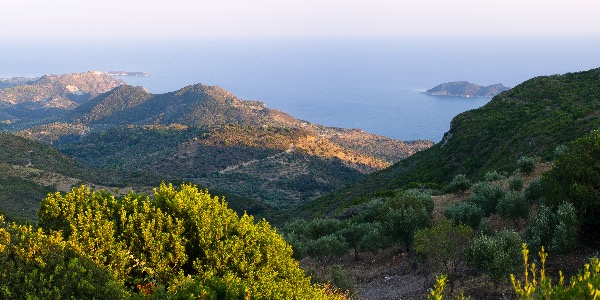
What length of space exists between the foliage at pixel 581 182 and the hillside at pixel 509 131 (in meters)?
14.3

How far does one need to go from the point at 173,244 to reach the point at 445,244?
9.23m

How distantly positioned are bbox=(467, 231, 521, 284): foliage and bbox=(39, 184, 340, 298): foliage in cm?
545

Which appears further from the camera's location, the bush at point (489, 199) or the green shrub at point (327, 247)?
the bush at point (489, 199)

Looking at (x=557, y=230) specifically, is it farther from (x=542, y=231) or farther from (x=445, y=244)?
(x=445, y=244)

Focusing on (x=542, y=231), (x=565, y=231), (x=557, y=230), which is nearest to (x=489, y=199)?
(x=542, y=231)

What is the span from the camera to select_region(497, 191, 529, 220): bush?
17.9m

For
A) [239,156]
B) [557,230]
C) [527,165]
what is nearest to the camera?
[557,230]

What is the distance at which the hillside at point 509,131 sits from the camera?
3388 cm

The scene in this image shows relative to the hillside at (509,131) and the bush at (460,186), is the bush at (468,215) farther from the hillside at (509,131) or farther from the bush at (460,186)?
the hillside at (509,131)

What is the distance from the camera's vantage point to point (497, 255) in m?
12.6

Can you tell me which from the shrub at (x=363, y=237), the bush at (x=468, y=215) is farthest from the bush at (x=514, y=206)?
the shrub at (x=363, y=237)

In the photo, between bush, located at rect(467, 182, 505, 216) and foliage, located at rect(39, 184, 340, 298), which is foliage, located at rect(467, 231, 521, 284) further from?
bush, located at rect(467, 182, 505, 216)

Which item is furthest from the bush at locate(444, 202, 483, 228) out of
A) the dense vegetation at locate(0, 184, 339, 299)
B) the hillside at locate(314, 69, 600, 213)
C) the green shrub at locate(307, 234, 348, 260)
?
the hillside at locate(314, 69, 600, 213)

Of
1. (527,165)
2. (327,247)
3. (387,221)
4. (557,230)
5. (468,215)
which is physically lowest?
(327,247)
